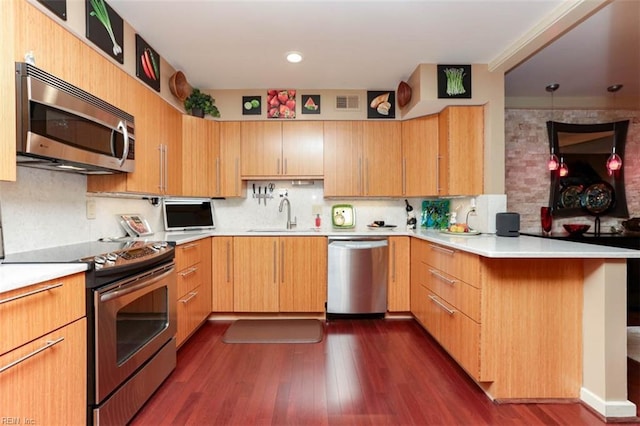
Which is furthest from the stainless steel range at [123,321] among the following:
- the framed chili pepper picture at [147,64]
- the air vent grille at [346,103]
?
the air vent grille at [346,103]

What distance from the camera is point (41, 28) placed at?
1539mm

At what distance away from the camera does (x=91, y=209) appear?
2.26m

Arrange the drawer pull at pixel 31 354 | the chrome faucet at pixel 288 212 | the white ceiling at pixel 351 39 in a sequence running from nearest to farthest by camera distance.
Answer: the drawer pull at pixel 31 354 < the white ceiling at pixel 351 39 < the chrome faucet at pixel 288 212

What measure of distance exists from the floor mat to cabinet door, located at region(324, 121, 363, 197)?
145 cm

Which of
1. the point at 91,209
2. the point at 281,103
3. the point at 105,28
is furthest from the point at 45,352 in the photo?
the point at 281,103

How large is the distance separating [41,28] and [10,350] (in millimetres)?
1488

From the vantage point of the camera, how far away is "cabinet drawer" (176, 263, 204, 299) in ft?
8.21

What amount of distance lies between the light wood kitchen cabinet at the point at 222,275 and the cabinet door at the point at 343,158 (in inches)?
49.4

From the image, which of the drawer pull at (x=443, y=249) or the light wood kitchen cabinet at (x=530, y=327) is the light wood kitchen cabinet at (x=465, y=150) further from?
the light wood kitchen cabinet at (x=530, y=327)

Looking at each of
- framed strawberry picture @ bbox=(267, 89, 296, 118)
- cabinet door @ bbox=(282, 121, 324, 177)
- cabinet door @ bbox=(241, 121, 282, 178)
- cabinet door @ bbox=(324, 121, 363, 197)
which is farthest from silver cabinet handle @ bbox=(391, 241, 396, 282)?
framed strawberry picture @ bbox=(267, 89, 296, 118)

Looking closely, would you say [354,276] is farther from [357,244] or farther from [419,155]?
[419,155]

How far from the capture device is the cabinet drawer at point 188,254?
248cm

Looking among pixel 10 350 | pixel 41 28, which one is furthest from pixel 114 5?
pixel 10 350

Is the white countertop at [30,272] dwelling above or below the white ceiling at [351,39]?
below
